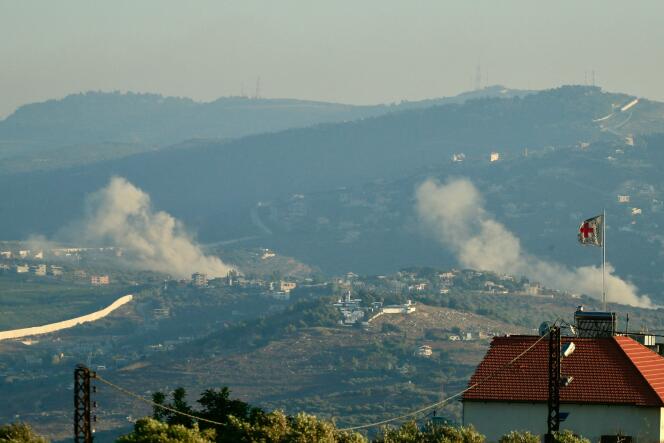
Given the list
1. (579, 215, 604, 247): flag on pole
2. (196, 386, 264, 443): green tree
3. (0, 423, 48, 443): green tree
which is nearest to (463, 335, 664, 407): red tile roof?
(196, 386, 264, 443): green tree

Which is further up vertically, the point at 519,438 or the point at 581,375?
the point at 581,375

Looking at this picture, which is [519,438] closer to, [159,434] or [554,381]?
[554,381]

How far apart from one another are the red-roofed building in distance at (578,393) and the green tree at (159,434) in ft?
38.9

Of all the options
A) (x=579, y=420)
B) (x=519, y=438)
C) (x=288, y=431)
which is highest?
(x=579, y=420)

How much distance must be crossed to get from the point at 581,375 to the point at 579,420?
205 cm

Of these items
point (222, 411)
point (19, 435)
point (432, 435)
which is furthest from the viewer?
point (222, 411)

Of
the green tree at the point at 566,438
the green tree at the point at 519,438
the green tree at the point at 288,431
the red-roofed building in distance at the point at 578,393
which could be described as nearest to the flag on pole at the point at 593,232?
the red-roofed building in distance at the point at 578,393

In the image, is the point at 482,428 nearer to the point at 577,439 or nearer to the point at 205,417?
the point at 577,439

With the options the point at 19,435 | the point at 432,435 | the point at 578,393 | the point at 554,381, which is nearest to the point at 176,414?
the point at 19,435

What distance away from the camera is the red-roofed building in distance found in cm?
7775

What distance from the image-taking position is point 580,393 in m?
78.6

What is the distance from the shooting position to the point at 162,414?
91750 millimetres

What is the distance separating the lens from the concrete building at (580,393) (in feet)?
255

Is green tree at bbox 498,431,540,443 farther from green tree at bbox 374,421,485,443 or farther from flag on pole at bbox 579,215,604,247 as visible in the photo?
flag on pole at bbox 579,215,604,247
